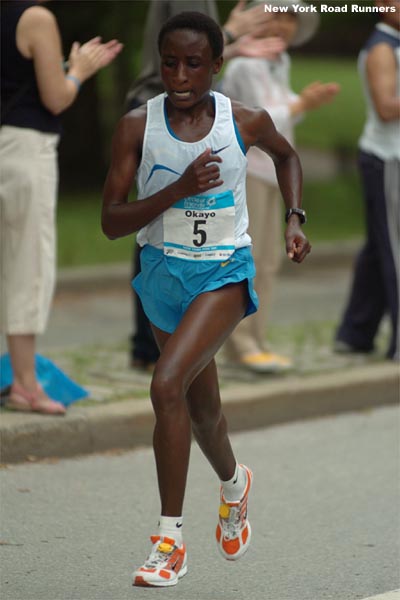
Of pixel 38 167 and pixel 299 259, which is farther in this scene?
pixel 38 167

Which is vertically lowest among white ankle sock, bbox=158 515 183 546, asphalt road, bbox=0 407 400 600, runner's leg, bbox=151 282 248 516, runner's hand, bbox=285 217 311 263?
asphalt road, bbox=0 407 400 600

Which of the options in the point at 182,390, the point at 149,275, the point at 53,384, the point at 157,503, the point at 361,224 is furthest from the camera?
the point at 361,224

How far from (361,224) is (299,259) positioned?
12770 mm

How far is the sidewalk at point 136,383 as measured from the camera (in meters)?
6.43

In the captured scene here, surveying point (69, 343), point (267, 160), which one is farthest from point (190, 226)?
point (69, 343)

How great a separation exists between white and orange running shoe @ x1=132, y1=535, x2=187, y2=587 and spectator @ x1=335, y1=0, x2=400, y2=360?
4327 mm

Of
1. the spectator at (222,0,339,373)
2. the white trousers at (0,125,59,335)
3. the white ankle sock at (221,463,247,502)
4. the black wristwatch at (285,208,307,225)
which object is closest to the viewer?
the black wristwatch at (285,208,307,225)

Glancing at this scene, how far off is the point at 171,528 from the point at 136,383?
3.23 metres

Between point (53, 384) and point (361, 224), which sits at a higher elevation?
point (53, 384)

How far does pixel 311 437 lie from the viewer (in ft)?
23.5

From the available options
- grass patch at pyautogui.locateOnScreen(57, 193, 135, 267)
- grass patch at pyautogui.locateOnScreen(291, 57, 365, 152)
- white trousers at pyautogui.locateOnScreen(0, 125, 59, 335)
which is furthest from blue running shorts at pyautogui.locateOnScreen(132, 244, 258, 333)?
grass patch at pyautogui.locateOnScreen(291, 57, 365, 152)

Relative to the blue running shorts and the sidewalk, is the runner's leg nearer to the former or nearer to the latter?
the blue running shorts

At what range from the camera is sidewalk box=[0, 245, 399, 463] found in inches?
253

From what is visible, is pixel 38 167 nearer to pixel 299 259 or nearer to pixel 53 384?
pixel 53 384
